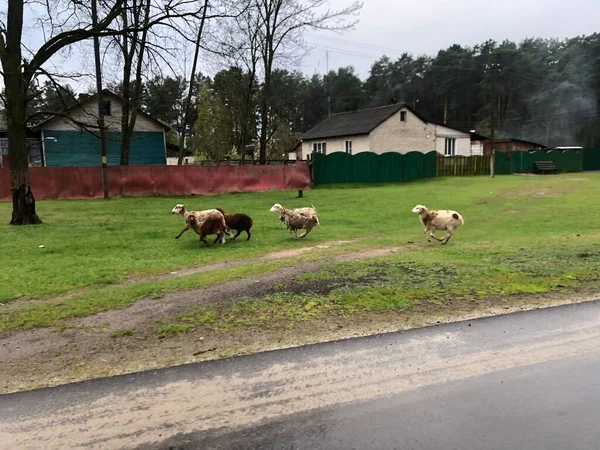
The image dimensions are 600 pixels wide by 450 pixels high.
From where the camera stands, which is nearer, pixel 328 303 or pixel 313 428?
pixel 313 428

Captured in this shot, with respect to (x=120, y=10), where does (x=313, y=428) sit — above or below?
below

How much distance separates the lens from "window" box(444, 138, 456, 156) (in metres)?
48.7

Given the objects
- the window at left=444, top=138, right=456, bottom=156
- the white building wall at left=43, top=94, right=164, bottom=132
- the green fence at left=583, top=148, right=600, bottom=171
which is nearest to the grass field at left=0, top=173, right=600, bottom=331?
the white building wall at left=43, top=94, right=164, bottom=132

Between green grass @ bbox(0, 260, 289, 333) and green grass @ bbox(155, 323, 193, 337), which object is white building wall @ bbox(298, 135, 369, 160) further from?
green grass @ bbox(155, 323, 193, 337)

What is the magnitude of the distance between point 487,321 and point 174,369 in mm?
3368

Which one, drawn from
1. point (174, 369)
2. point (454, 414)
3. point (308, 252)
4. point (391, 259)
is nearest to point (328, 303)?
point (174, 369)

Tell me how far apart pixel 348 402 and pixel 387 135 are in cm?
4208

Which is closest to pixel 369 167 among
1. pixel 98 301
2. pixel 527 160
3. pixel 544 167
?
pixel 527 160

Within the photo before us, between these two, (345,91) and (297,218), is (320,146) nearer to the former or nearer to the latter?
(297,218)

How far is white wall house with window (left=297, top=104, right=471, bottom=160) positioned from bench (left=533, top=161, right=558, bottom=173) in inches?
337

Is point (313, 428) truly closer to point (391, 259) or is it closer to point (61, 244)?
point (391, 259)

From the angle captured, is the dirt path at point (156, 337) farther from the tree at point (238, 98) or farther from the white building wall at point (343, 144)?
the white building wall at point (343, 144)

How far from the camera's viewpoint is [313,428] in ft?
10.9

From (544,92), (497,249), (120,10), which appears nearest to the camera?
(497,249)
